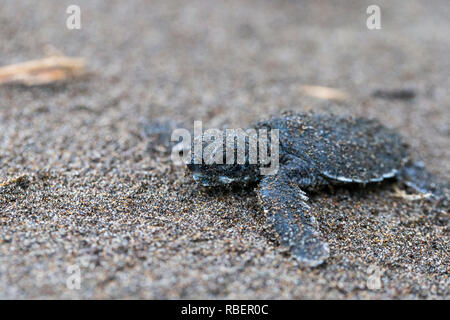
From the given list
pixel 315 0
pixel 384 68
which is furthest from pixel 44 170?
pixel 315 0

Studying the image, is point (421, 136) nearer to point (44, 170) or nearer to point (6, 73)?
point (44, 170)

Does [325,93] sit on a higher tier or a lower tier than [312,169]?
higher
